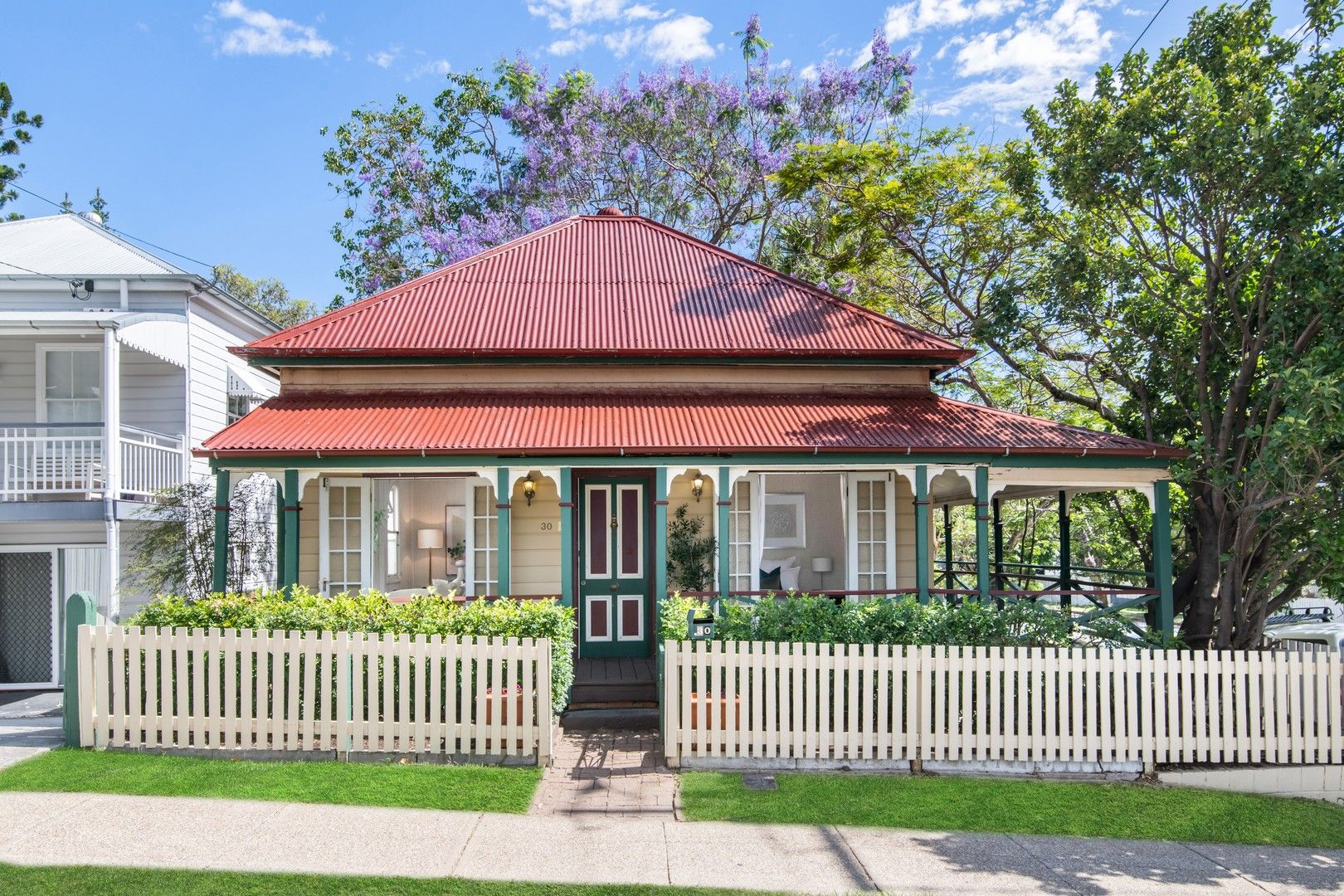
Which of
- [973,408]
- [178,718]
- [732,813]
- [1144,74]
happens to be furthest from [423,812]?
[1144,74]

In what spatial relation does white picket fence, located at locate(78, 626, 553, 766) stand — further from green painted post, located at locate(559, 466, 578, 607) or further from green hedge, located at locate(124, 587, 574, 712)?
green painted post, located at locate(559, 466, 578, 607)

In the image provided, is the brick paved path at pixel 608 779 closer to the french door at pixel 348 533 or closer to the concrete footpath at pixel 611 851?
the concrete footpath at pixel 611 851

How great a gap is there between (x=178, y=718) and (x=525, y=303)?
329 inches

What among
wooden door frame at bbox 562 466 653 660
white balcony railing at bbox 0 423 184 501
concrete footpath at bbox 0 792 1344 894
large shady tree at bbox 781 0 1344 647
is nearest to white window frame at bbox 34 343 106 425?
white balcony railing at bbox 0 423 184 501

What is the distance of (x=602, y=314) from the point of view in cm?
1430

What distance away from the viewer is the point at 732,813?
716 centimetres

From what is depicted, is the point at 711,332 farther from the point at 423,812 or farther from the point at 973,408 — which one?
the point at 423,812

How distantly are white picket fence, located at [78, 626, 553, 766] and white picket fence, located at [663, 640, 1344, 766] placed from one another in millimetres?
1523

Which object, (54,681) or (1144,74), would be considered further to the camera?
(54,681)

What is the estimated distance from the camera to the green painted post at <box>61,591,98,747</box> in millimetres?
8367

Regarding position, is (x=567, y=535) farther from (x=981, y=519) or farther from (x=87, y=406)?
(x=87, y=406)

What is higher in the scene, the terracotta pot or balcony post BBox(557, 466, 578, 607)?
balcony post BBox(557, 466, 578, 607)

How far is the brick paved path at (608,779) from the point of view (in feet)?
24.0

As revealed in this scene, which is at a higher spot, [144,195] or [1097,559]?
[144,195]
